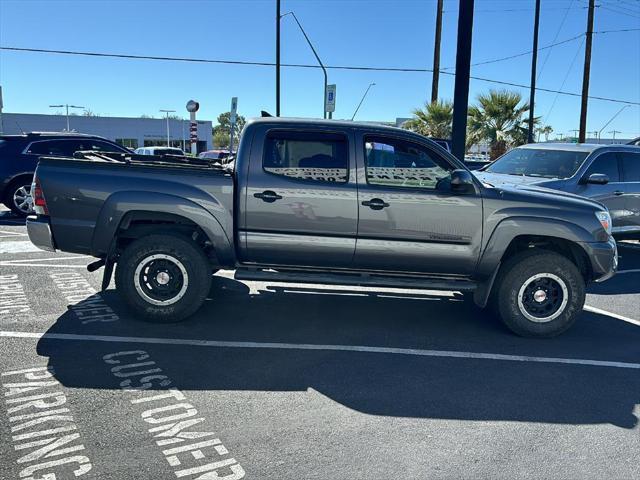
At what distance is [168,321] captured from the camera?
5.43m

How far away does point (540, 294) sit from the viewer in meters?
5.50

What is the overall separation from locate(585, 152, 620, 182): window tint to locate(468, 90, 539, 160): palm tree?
13.8 m

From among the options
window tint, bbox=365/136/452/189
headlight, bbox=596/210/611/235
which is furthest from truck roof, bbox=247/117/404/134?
headlight, bbox=596/210/611/235

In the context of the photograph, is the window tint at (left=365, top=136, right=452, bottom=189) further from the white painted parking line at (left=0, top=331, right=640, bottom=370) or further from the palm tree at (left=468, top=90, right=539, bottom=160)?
the palm tree at (left=468, top=90, right=539, bottom=160)

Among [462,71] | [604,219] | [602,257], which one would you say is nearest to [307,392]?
[602,257]

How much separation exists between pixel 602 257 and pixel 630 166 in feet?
15.8

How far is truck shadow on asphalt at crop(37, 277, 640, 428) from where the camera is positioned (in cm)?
400

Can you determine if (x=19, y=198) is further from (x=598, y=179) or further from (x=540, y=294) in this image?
(x=598, y=179)

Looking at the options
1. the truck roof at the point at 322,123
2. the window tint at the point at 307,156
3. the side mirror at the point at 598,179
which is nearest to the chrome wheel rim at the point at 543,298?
the truck roof at the point at 322,123

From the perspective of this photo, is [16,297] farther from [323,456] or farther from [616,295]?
[616,295]

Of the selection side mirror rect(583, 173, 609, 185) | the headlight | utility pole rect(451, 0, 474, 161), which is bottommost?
the headlight

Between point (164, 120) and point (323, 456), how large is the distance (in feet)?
210

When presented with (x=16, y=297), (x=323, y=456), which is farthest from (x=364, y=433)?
(x=16, y=297)

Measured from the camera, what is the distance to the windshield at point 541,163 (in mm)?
9031
